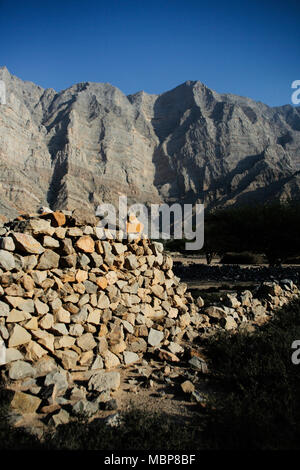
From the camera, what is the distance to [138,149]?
114562 mm

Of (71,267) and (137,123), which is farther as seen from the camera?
(137,123)

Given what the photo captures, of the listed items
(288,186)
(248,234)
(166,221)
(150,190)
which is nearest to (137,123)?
(150,190)

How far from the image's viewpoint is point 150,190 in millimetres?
105875

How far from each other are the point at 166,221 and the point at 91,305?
3367 inches

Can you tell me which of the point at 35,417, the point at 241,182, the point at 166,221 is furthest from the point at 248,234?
the point at 241,182

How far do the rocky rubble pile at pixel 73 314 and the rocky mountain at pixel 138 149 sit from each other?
67436mm

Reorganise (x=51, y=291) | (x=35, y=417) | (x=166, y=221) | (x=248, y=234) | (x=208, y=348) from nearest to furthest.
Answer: (x=35, y=417) → (x=51, y=291) → (x=208, y=348) → (x=248, y=234) → (x=166, y=221)

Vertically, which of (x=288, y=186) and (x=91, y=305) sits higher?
(x=288, y=186)

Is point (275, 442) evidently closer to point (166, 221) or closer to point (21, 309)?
point (21, 309)

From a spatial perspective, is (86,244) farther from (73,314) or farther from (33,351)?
(33,351)

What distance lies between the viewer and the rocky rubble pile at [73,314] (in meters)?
3.85

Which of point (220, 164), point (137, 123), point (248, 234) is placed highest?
point (137, 123)

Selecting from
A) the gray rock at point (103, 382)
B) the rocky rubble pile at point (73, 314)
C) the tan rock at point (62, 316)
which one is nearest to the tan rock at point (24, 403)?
the rocky rubble pile at point (73, 314)

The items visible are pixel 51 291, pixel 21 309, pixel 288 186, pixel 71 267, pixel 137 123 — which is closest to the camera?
pixel 21 309
